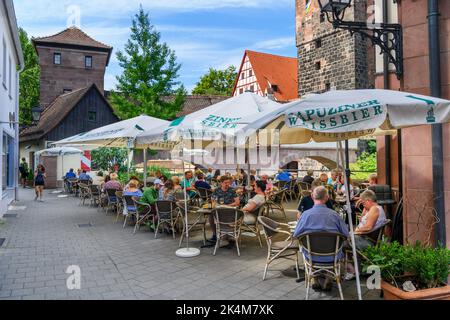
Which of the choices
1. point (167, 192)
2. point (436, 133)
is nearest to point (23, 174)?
point (167, 192)

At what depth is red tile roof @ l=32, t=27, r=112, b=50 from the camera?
33.0 m

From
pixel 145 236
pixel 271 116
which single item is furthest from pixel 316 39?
pixel 271 116

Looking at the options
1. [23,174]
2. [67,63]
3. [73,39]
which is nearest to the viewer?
[23,174]

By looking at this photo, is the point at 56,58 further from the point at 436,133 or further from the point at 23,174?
the point at 436,133

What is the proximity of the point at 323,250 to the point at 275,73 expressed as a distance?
44.1 metres

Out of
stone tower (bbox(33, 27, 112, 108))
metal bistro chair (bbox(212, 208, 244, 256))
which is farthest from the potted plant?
stone tower (bbox(33, 27, 112, 108))

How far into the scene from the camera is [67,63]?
109 ft

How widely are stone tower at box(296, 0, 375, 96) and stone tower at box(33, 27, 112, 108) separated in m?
17.8

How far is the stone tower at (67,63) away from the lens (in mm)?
32781

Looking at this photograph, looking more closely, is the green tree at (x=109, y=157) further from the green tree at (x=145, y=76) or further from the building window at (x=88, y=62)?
the building window at (x=88, y=62)

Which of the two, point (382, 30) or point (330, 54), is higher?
point (330, 54)

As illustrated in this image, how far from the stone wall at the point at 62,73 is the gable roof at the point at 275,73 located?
1888 centimetres

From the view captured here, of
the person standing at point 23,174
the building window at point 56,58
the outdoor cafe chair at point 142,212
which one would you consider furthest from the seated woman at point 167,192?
the building window at point 56,58
